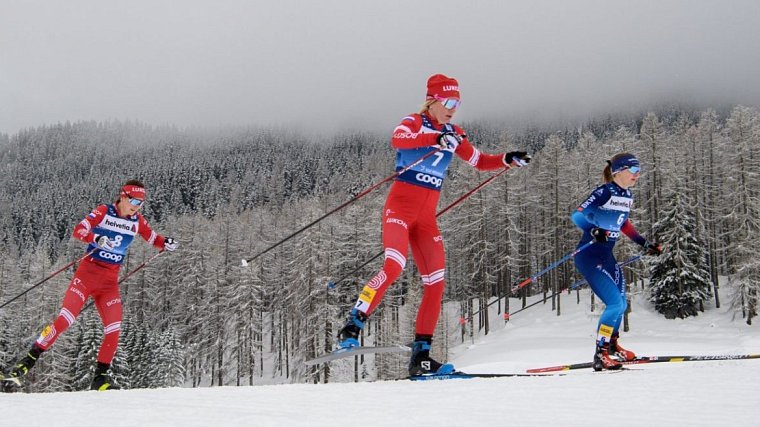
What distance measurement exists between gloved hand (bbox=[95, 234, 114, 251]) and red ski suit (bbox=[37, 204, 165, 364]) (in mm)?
52

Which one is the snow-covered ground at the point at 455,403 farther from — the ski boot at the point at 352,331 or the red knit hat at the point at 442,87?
the red knit hat at the point at 442,87

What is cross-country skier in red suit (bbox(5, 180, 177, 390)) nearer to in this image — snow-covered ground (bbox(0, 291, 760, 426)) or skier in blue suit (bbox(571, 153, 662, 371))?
snow-covered ground (bbox(0, 291, 760, 426))

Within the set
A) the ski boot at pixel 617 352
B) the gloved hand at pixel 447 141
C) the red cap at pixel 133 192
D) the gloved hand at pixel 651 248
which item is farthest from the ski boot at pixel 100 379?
the gloved hand at pixel 651 248

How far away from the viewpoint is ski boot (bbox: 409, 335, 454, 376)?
5449 millimetres

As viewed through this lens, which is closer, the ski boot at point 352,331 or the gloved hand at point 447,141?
the ski boot at point 352,331

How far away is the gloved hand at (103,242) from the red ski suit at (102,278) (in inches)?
2.1

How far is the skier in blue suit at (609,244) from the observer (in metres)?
6.44

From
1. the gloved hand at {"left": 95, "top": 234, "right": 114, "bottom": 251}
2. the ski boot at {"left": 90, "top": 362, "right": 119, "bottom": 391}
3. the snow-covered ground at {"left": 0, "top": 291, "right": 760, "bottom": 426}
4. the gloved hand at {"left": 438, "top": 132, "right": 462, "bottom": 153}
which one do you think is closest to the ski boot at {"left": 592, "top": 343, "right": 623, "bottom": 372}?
the snow-covered ground at {"left": 0, "top": 291, "right": 760, "bottom": 426}

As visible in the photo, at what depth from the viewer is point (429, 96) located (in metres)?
6.03

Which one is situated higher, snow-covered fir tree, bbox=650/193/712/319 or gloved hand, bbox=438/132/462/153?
snow-covered fir tree, bbox=650/193/712/319

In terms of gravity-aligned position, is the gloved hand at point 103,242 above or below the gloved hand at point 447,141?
below

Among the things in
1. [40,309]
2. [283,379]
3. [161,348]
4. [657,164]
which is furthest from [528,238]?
[40,309]

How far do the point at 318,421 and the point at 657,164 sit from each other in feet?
151

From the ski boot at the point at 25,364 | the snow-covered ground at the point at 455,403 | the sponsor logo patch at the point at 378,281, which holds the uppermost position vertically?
the sponsor logo patch at the point at 378,281
